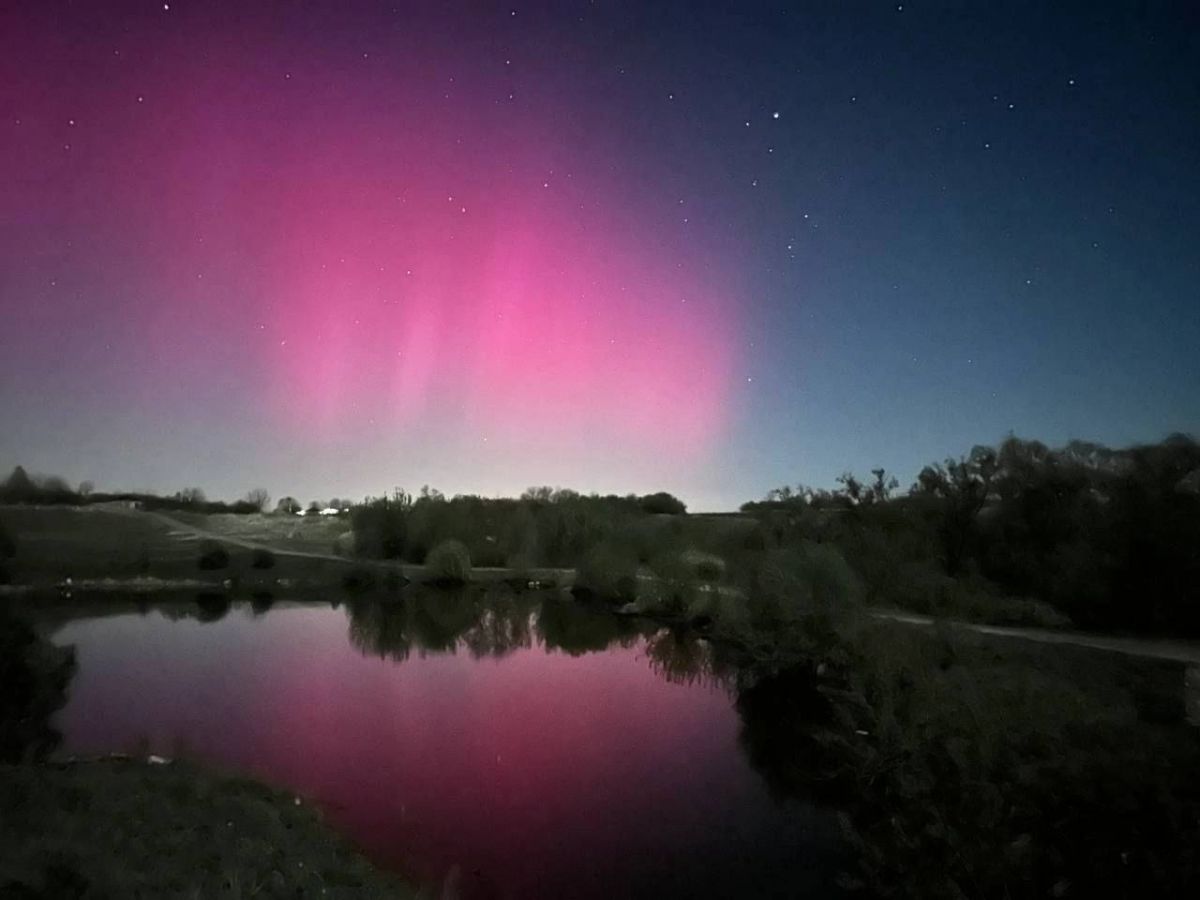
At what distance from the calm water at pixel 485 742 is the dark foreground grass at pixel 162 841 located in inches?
66.9

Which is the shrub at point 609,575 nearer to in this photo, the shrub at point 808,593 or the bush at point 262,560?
the shrub at point 808,593

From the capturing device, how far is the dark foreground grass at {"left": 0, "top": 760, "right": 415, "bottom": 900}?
902 centimetres

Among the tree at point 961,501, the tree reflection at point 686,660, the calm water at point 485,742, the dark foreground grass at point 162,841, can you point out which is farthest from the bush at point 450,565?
the dark foreground grass at point 162,841

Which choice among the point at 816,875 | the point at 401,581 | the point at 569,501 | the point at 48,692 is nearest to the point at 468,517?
the point at 569,501

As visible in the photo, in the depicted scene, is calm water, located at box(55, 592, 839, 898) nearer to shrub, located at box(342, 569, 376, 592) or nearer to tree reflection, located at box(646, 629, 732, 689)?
tree reflection, located at box(646, 629, 732, 689)

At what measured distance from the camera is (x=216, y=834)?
456 inches

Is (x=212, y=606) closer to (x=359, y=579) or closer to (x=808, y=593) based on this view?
(x=359, y=579)

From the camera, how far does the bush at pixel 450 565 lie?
59594 mm

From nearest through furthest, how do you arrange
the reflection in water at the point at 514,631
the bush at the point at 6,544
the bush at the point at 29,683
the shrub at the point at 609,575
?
1. the bush at the point at 29,683
2. the reflection in water at the point at 514,631
3. the bush at the point at 6,544
4. the shrub at the point at 609,575

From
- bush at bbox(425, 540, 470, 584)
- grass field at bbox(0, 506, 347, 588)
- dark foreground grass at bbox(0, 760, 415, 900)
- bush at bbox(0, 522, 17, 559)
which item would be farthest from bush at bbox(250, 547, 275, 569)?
dark foreground grass at bbox(0, 760, 415, 900)

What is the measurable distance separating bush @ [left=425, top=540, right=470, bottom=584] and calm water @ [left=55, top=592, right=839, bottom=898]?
19.1 m

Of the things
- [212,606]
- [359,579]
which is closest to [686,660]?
[212,606]

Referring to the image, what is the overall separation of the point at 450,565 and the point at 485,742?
3871 cm

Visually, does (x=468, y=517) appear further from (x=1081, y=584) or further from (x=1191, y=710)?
(x=1191, y=710)
